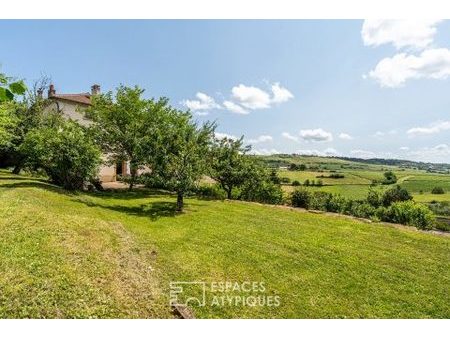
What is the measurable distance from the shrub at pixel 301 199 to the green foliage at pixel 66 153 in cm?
1887

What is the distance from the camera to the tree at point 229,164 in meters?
34.7

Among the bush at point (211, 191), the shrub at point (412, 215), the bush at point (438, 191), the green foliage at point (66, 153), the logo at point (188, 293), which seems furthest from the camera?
the bush at point (438, 191)

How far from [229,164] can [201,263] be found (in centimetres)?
2153

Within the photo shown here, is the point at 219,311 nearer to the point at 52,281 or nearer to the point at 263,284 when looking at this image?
the point at 263,284

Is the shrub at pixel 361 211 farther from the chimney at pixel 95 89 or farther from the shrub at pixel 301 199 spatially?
the chimney at pixel 95 89

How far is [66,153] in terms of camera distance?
2686 centimetres

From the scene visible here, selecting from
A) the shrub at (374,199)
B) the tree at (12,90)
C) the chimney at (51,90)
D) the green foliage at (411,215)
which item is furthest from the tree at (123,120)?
the tree at (12,90)

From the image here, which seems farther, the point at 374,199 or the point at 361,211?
the point at 374,199

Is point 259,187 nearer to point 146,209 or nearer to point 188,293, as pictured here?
point 146,209

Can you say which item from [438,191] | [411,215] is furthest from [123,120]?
[438,191]

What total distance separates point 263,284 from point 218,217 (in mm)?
11040

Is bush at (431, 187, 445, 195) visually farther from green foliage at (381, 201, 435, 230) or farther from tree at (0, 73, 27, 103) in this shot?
tree at (0, 73, 27, 103)

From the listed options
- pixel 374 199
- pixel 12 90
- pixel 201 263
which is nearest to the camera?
pixel 12 90
